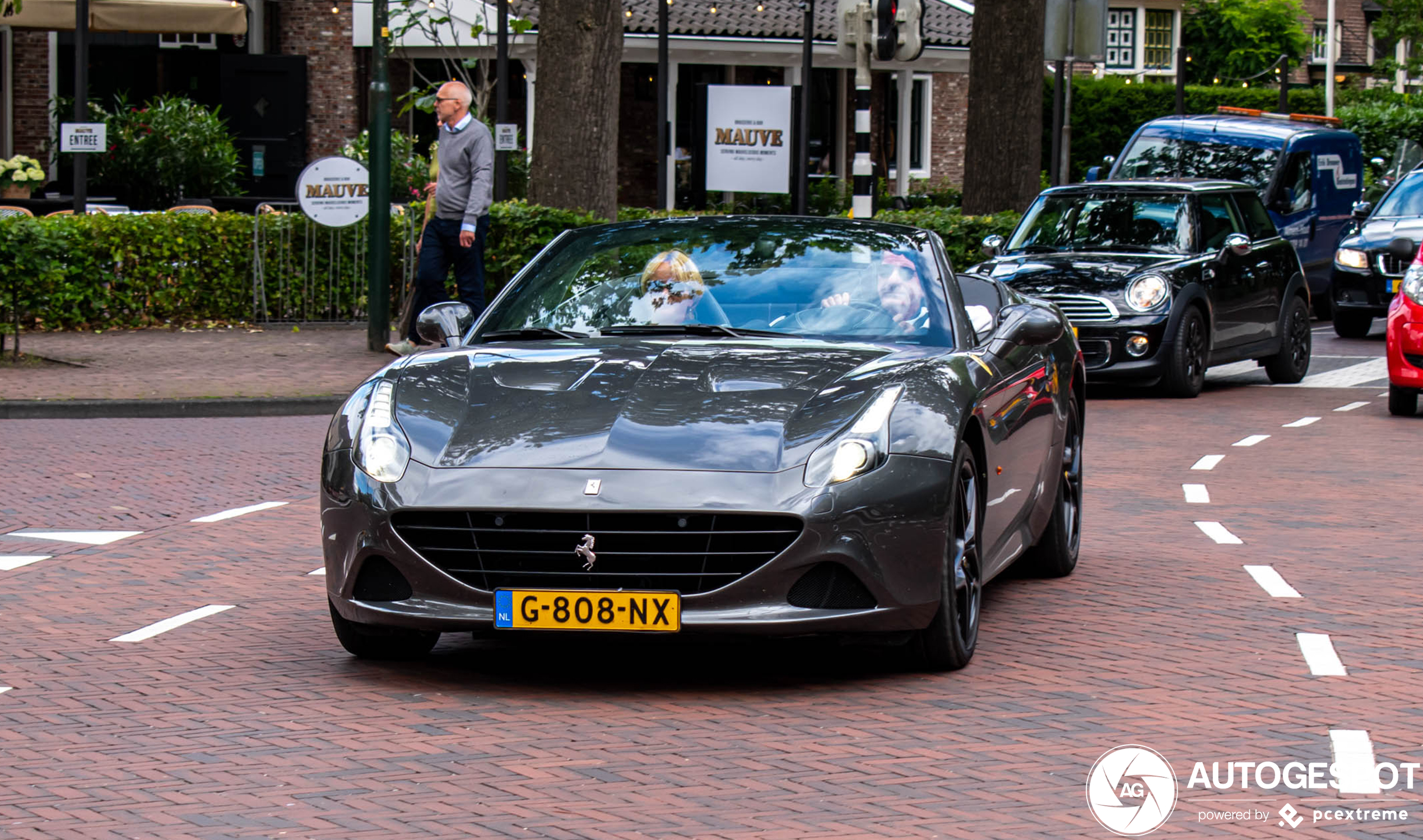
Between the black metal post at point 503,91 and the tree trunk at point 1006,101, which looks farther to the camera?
the black metal post at point 503,91

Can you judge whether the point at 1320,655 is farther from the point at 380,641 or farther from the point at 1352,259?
the point at 1352,259

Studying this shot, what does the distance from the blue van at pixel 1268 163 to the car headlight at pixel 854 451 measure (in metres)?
17.4

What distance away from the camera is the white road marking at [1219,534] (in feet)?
30.0

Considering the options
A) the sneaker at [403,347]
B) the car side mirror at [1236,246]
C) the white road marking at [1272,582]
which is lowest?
the white road marking at [1272,582]

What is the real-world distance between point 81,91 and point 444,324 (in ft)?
46.0

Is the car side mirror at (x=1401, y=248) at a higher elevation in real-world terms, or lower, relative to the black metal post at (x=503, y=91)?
lower

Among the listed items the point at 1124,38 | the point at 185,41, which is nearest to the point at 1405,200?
the point at 185,41

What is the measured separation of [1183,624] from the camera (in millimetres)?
7125

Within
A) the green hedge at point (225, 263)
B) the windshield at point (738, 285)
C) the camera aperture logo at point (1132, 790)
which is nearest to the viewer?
the camera aperture logo at point (1132, 790)

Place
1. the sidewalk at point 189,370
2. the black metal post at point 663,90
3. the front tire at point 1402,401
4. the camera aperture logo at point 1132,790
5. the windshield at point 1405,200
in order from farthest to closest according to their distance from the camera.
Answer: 1. the black metal post at point 663,90
2. the windshield at point 1405,200
3. the front tire at point 1402,401
4. the sidewalk at point 189,370
5. the camera aperture logo at point 1132,790

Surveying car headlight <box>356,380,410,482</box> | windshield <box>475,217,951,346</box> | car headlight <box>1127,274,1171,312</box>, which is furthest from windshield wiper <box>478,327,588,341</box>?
car headlight <box>1127,274,1171,312</box>

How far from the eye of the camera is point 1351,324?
23078mm

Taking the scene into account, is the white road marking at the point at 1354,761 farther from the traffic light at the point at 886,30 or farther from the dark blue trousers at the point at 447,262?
the traffic light at the point at 886,30

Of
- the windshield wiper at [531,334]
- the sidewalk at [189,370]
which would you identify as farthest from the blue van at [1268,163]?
the windshield wiper at [531,334]
